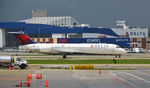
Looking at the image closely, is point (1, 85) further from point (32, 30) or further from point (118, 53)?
point (32, 30)

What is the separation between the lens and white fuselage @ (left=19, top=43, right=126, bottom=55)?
7406cm

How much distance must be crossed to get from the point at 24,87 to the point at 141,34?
140179 millimetres

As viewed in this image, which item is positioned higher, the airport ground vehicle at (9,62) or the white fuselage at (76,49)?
the white fuselage at (76,49)

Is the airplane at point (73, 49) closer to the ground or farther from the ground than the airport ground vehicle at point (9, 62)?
farther from the ground

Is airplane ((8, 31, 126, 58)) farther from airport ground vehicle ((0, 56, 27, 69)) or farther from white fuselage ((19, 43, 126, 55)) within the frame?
airport ground vehicle ((0, 56, 27, 69))

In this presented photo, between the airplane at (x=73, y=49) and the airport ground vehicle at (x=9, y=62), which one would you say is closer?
the airport ground vehicle at (x=9, y=62)

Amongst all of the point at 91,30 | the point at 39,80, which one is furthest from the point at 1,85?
the point at 91,30

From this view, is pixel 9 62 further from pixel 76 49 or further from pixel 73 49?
pixel 76 49

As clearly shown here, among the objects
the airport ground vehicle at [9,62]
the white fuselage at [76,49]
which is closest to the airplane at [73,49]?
the white fuselage at [76,49]

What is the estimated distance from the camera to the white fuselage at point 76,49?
74.1 meters

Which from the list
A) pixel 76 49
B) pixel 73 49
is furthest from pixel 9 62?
pixel 76 49

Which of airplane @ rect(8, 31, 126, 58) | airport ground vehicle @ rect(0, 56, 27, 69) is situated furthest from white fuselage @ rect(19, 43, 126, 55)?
airport ground vehicle @ rect(0, 56, 27, 69)

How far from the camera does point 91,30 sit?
157 meters

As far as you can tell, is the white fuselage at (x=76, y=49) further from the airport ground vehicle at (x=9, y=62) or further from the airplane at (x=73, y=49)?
the airport ground vehicle at (x=9, y=62)
